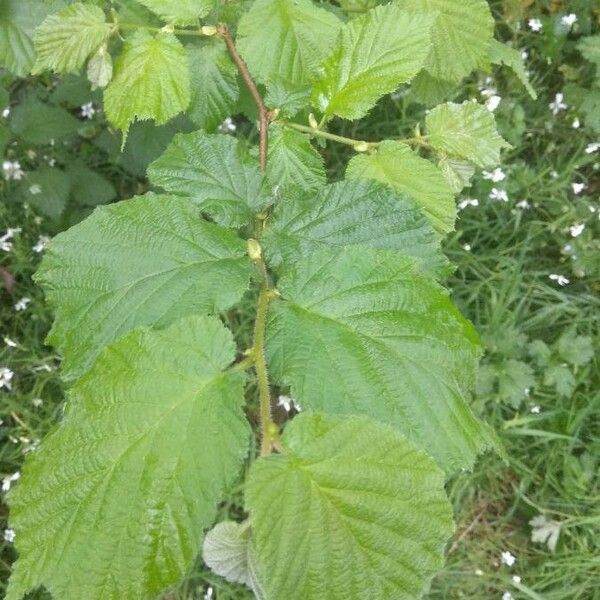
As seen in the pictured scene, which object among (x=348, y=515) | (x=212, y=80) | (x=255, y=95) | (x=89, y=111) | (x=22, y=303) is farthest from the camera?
(x=89, y=111)

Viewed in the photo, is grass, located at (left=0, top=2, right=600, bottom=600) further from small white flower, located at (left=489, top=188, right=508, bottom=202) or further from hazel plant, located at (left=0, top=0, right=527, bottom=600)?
hazel plant, located at (left=0, top=0, right=527, bottom=600)

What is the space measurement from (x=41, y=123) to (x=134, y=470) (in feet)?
5.20

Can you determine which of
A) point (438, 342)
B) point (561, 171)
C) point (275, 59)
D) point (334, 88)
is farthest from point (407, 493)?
point (561, 171)

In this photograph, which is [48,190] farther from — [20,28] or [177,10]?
[177,10]

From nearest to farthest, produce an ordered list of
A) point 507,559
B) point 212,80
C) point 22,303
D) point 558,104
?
point 212,80, point 507,559, point 22,303, point 558,104

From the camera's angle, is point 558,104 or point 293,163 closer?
point 293,163

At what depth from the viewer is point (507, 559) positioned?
213cm

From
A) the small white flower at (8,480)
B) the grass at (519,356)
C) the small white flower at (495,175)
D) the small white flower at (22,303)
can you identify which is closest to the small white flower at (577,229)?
the grass at (519,356)

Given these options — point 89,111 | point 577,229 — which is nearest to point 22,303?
point 89,111

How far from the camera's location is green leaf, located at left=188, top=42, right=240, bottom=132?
1.23 metres

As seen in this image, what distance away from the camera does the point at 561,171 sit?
250 centimetres

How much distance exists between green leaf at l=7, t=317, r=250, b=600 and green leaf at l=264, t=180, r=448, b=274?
21cm

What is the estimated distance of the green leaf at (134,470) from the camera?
0.74 meters

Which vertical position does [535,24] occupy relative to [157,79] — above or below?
below
